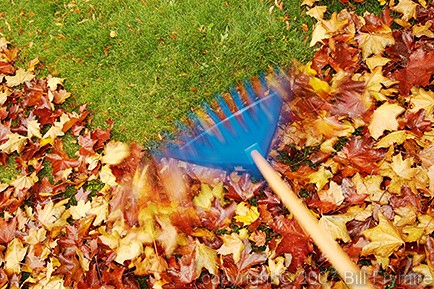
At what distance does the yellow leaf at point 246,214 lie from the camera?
2.24 m

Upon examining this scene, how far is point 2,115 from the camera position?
283cm

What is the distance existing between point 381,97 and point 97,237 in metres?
1.71

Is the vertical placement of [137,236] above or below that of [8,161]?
below

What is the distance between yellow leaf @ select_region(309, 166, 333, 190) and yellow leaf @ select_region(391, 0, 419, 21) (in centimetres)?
110

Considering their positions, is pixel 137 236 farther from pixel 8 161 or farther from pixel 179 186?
pixel 8 161

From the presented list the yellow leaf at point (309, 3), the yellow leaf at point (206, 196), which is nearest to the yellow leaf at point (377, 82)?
the yellow leaf at point (309, 3)

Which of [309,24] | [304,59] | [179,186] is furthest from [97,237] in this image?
[309,24]

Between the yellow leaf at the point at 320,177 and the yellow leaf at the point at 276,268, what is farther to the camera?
the yellow leaf at the point at 320,177

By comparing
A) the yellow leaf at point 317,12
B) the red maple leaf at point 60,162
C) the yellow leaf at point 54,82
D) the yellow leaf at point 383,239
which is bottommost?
the yellow leaf at point 383,239

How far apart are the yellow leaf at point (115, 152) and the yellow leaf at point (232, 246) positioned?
0.82m

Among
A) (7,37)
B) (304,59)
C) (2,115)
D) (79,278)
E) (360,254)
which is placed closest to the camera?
(360,254)

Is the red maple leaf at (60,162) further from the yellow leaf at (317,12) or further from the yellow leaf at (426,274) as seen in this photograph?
the yellow leaf at (426,274)

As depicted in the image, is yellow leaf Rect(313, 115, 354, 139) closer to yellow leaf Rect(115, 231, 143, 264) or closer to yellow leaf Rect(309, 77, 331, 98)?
yellow leaf Rect(309, 77, 331, 98)

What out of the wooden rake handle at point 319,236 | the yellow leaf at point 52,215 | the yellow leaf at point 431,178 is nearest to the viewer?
the wooden rake handle at point 319,236
